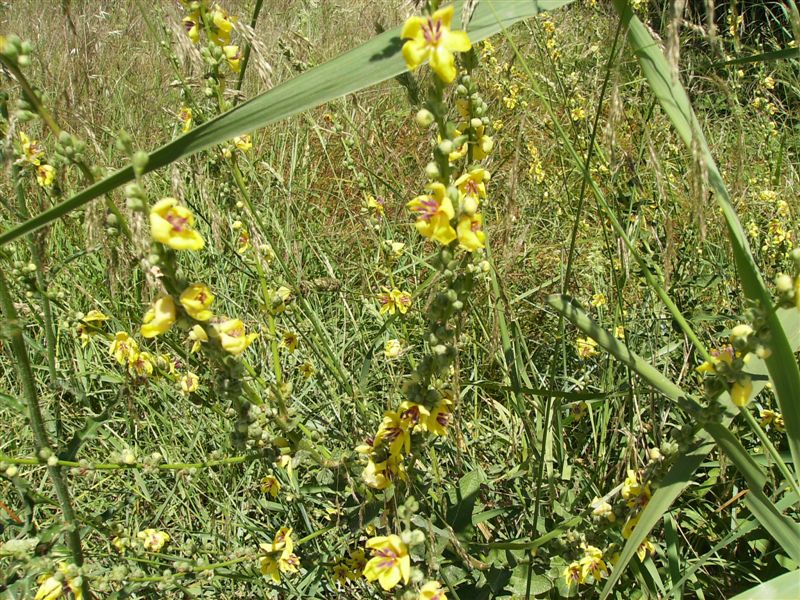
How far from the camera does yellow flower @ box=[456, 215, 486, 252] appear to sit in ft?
3.52

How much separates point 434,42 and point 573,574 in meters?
1.37

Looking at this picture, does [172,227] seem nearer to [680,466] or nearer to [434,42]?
[434,42]

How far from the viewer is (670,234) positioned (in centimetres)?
144

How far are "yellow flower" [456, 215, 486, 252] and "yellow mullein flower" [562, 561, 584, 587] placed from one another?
98 centimetres

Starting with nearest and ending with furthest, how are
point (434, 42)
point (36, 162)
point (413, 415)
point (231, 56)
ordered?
point (434, 42)
point (413, 415)
point (231, 56)
point (36, 162)

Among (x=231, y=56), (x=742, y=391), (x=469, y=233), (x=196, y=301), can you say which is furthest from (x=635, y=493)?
(x=231, y=56)

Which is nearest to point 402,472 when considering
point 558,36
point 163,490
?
point 163,490

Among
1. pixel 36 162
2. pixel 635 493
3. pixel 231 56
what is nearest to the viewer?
pixel 635 493

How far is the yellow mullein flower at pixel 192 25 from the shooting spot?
5.41 feet

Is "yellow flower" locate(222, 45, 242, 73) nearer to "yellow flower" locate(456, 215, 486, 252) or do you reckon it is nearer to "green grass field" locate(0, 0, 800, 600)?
"green grass field" locate(0, 0, 800, 600)

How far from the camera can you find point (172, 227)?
1.02m

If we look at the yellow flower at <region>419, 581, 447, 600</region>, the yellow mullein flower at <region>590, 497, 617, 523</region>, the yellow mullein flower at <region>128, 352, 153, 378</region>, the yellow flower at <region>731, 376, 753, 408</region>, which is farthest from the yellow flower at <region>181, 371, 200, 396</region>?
the yellow flower at <region>731, 376, 753, 408</region>

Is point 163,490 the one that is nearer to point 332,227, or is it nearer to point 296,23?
point 332,227

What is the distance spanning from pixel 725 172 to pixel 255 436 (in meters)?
2.80
